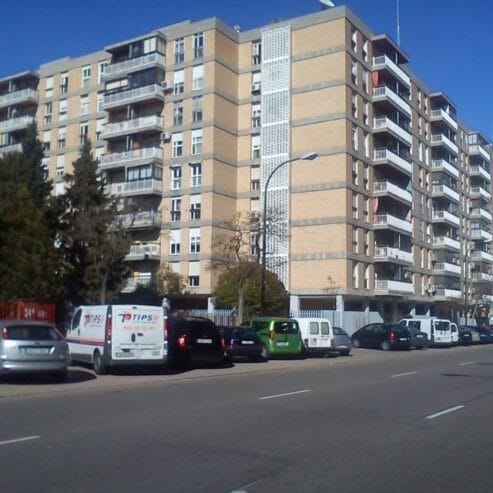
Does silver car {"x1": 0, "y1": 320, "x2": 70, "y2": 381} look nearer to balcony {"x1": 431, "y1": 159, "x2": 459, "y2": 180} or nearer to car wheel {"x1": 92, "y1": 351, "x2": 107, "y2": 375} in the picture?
car wheel {"x1": 92, "y1": 351, "x2": 107, "y2": 375}

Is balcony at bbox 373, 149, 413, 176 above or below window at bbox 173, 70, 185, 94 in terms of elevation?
below

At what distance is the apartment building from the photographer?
170ft

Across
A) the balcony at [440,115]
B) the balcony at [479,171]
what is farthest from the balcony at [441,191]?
the balcony at [479,171]

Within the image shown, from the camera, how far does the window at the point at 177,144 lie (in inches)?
2151

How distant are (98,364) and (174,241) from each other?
34.0 m

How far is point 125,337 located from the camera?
20.3 meters

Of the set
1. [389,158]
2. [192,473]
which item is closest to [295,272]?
[389,158]

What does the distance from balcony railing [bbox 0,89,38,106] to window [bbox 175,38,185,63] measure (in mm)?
15263

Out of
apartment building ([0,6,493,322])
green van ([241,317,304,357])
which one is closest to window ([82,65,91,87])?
apartment building ([0,6,493,322])

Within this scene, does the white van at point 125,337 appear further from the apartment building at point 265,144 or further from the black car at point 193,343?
the apartment building at point 265,144

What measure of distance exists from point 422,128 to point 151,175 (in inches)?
1083

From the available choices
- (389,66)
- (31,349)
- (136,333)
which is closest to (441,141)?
(389,66)

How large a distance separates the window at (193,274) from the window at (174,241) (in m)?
1.56

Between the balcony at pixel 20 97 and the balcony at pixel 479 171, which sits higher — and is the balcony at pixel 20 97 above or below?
above
